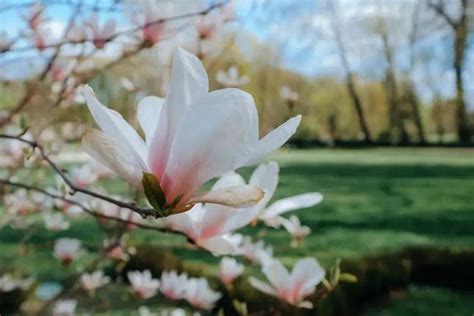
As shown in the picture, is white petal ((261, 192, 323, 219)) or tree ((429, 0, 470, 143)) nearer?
white petal ((261, 192, 323, 219))

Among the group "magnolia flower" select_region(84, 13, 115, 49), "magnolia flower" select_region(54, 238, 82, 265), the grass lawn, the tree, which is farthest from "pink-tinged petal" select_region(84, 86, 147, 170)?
the tree

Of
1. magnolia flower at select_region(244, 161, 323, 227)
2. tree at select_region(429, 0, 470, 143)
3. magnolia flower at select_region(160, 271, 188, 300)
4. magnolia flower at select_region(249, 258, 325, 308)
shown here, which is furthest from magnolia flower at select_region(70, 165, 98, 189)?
tree at select_region(429, 0, 470, 143)

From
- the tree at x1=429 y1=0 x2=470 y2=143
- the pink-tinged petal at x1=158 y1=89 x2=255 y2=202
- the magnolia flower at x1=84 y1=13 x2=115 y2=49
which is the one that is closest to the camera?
the pink-tinged petal at x1=158 y1=89 x2=255 y2=202

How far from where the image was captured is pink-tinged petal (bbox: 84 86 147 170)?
0.21 metres

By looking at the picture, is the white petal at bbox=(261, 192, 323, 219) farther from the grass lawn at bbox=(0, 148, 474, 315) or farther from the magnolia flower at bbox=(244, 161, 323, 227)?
the grass lawn at bbox=(0, 148, 474, 315)

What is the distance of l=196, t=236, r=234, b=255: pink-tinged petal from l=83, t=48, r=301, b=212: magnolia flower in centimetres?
6

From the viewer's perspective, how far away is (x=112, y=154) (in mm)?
206

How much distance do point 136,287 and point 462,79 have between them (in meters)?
1.94

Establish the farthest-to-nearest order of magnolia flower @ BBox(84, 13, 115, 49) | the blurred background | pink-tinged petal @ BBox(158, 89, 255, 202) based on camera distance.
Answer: the blurred background, magnolia flower @ BBox(84, 13, 115, 49), pink-tinged petal @ BBox(158, 89, 255, 202)

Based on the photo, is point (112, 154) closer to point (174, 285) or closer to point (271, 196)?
point (271, 196)

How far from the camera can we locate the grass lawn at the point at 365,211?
86.7 inches

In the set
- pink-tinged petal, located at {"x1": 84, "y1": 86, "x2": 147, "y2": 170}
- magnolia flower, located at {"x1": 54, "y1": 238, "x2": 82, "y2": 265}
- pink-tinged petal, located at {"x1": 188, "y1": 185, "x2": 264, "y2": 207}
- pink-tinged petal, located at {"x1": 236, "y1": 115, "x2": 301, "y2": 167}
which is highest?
pink-tinged petal, located at {"x1": 84, "y1": 86, "x2": 147, "y2": 170}

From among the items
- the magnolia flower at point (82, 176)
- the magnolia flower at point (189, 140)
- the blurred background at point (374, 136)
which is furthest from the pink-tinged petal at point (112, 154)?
the blurred background at point (374, 136)

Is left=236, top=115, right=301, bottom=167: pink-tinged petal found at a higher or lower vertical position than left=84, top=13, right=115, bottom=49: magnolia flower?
higher
